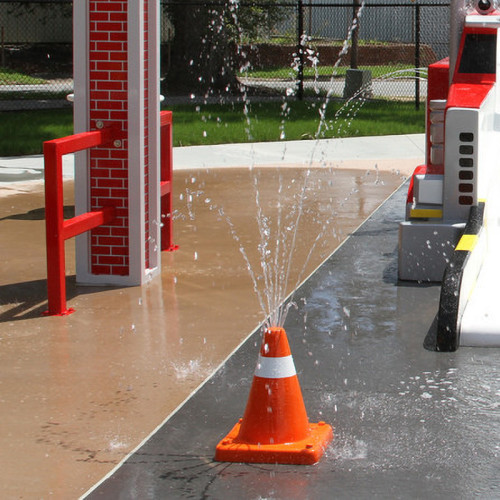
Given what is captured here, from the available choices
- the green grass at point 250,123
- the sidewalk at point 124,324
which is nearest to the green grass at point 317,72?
the green grass at point 250,123

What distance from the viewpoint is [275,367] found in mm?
4812

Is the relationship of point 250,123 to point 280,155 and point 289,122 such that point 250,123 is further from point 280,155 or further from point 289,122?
point 280,155

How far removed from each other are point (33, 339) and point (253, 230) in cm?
347

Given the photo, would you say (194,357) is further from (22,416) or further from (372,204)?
(372,204)

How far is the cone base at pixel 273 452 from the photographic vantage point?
4.72 m

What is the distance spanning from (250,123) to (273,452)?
42.9 feet

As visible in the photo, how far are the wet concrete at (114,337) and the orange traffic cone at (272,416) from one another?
441 mm

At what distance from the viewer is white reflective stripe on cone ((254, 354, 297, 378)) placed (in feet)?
15.8

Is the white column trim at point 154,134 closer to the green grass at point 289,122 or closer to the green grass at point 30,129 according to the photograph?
the green grass at point 30,129

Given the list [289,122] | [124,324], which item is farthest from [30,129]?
[124,324]

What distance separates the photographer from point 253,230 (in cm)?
980

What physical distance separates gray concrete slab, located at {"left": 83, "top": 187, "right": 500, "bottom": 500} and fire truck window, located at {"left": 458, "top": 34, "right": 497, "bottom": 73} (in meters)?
1.98

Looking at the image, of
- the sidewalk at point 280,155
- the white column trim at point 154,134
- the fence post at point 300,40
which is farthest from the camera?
the fence post at point 300,40

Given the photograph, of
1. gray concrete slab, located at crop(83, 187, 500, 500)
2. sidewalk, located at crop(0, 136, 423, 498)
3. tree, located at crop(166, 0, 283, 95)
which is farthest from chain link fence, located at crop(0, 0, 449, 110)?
gray concrete slab, located at crop(83, 187, 500, 500)
